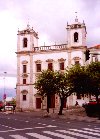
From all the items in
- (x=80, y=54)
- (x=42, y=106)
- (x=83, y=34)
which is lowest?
(x=42, y=106)

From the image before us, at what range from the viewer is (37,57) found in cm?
6444

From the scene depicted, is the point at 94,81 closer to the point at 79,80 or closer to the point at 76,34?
the point at 79,80

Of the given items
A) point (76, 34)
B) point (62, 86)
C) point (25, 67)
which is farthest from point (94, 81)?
point (25, 67)

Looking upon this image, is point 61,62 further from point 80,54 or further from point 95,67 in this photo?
point 95,67

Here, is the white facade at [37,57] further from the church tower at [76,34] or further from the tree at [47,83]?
the tree at [47,83]

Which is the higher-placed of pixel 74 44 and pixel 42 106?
pixel 74 44

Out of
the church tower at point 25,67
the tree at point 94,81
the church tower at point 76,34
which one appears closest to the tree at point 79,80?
the tree at point 94,81

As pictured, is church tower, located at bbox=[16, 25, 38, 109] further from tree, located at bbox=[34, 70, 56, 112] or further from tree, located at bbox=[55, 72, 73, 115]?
tree, located at bbox=[55, 72, 73, 115]

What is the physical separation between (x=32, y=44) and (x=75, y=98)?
14035 millimetres

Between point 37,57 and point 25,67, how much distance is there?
318 cm

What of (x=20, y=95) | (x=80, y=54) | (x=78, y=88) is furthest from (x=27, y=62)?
(x=78, y=88)

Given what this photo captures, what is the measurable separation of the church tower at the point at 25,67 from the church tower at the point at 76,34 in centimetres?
805

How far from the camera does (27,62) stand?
65125 mm

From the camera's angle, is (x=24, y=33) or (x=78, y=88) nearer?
(x=78, y=88)
